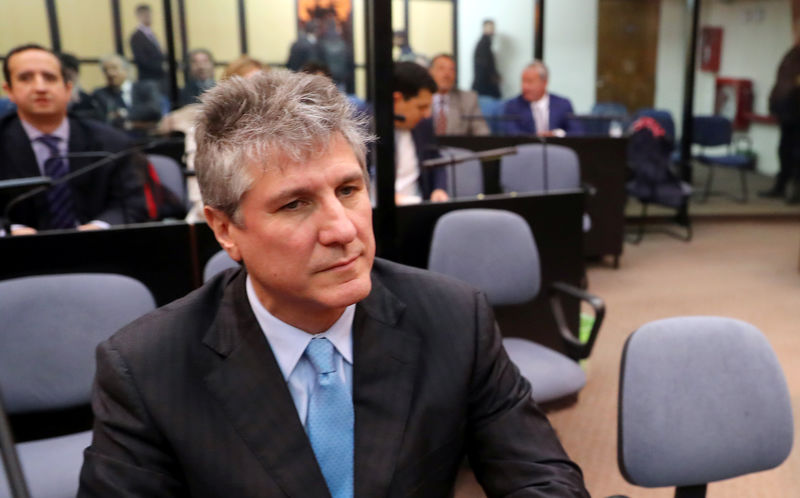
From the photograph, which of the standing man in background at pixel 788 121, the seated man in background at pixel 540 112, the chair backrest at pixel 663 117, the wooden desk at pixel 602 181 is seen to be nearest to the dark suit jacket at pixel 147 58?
the wooden desk at pixel 602 181

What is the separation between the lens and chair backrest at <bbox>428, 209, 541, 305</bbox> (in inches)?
97.7

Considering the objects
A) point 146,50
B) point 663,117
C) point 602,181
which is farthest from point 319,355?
point 146,50

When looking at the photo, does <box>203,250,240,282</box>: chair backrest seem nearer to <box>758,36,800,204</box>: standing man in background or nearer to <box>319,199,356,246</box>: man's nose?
<box>319,199,356,246</box>: man's nose

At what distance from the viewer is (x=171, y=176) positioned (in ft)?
12.3

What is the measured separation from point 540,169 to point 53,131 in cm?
265

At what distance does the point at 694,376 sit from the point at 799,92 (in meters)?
5.71

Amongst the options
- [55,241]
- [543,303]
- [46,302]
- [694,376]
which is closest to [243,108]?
[694,376]

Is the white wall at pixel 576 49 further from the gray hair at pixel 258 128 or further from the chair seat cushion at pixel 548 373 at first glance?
the gray hair at pixel 258 128

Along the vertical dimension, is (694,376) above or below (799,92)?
below

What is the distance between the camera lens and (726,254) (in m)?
5.27

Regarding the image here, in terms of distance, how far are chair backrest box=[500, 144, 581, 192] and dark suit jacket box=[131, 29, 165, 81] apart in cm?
372

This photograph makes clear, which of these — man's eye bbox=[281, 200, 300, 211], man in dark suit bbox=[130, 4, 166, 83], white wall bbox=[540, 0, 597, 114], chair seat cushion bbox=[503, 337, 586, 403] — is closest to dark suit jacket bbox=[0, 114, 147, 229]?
chair seat cushion bbox=[503, 337, 586, 403]

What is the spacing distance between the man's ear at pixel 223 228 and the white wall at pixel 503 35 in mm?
5955

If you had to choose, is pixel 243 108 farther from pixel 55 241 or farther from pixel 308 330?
pixel 55 241
